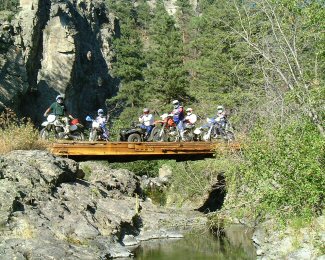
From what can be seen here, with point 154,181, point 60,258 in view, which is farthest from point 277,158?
point 154,181

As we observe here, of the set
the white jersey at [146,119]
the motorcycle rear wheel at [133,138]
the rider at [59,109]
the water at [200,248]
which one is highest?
the rider at [59,109]

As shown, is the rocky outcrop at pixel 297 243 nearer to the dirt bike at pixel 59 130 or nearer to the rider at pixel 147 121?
the rider at pixel 147 121

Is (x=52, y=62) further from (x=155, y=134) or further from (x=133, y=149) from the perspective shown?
(x=133, y=149)

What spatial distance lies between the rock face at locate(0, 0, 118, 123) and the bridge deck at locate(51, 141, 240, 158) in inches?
618

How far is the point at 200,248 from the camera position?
17359 millimetres

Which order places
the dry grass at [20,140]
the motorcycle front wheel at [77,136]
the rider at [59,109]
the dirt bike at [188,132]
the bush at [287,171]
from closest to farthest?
the bush at [287,171] → the rider at [59,109] → the dry grass at [20,140] → the motorcycle front wheel at [77,136] → the dirt bike at [188,132]

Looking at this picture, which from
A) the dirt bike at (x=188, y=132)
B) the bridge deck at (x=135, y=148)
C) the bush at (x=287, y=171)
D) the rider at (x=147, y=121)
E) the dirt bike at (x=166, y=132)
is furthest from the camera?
the dirt bike at (x=188, y=132)

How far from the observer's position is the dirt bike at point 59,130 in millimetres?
17062

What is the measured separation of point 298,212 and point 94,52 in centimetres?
4427

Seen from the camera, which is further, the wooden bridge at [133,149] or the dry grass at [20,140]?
the dry grass at [20,140]

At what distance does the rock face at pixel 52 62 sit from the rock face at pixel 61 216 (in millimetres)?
15525

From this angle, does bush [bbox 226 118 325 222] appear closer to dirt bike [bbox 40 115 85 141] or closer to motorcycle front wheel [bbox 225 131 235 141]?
motorcycle front wheel [bbox 225 131 235 141]

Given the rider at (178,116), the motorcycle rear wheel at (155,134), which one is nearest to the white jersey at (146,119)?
the motorcycle rear wheel at (155,134)

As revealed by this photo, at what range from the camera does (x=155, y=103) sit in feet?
137
